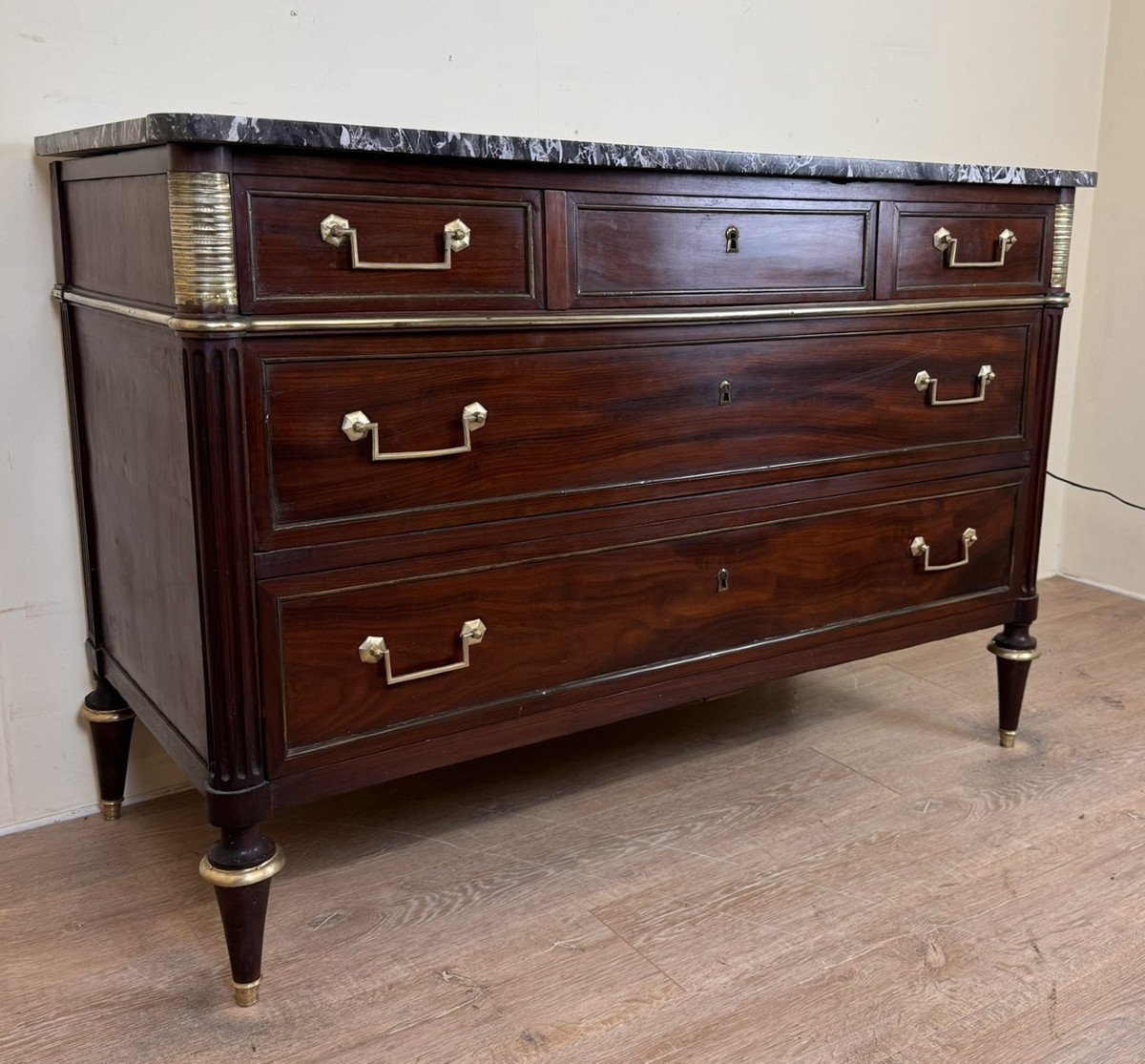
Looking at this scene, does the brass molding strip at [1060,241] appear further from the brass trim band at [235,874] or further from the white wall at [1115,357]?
the brass trim band at [235,874]

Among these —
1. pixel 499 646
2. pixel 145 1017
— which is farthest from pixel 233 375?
pixel 145 1017

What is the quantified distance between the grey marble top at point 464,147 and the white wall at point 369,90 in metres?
0.18

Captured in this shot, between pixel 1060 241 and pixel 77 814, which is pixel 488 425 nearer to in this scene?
pixel 77 814

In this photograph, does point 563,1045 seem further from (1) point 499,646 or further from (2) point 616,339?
(2) point 616,339

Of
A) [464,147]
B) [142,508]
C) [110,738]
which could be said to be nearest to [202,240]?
[464,147]

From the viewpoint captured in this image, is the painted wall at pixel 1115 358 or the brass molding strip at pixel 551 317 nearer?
the brass molding strip at pixel 551 317

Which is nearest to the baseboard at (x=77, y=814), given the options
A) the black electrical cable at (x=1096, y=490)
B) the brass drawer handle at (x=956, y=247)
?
the brass drawer handle at (x=956, y=247)

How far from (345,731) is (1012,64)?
2312mm

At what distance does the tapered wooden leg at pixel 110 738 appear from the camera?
6.09ft

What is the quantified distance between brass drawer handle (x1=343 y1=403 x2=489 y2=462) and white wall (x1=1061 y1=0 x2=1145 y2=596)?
7.11ft

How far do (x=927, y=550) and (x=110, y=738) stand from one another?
4.46ft

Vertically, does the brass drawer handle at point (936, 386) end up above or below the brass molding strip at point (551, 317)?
below

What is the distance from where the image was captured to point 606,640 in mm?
1680

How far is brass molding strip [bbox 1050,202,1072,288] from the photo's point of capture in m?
2.03
